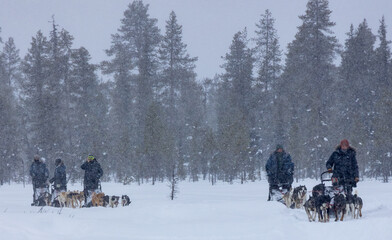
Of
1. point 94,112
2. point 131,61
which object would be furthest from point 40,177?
point 131,61

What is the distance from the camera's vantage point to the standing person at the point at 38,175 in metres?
14.8

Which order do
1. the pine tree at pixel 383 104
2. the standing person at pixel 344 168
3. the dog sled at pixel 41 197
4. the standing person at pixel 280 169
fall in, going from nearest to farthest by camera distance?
the standing person at pixel 344 168 → the standing person at pixel 280 169 → the dog sled at pixel 41 197 → the pine tree at pixel 383 104

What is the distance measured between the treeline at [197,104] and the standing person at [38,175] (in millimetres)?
13046

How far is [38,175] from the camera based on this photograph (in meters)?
14.9

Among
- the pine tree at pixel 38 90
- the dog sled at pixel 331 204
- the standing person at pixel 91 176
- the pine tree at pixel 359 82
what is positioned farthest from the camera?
the pine tree at pixel 359 82

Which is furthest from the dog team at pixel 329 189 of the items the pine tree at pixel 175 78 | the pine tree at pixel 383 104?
the pine tree at pixel 175 78

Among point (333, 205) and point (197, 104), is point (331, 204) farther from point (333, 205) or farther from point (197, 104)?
point (197, 104)

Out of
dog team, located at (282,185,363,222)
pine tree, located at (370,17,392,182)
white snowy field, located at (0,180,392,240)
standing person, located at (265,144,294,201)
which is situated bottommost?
white snowy field, located at (0,180,392,240)

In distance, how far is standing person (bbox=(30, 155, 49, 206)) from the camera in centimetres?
1482

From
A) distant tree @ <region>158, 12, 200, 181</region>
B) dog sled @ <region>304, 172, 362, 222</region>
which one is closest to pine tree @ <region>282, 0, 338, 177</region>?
distant tree @ <region>158, 12, 200, 181</region>

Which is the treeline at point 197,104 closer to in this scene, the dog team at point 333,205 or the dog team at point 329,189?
the dog team at point 329,189

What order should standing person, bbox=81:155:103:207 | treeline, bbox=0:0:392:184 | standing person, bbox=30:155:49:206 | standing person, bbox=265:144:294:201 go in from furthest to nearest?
treeline, bbox=0:0:392:184 → standing person, bbox=30:155:49:206 → standing person, bbox=81:155:103:207 → standing person, bbox=265:144:294:201

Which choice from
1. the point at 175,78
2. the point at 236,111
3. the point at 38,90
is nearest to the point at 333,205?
the point at 236,111

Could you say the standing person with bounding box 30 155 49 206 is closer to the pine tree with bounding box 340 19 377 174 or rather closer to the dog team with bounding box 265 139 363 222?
the dog team with bounding box 265 139 363 222
